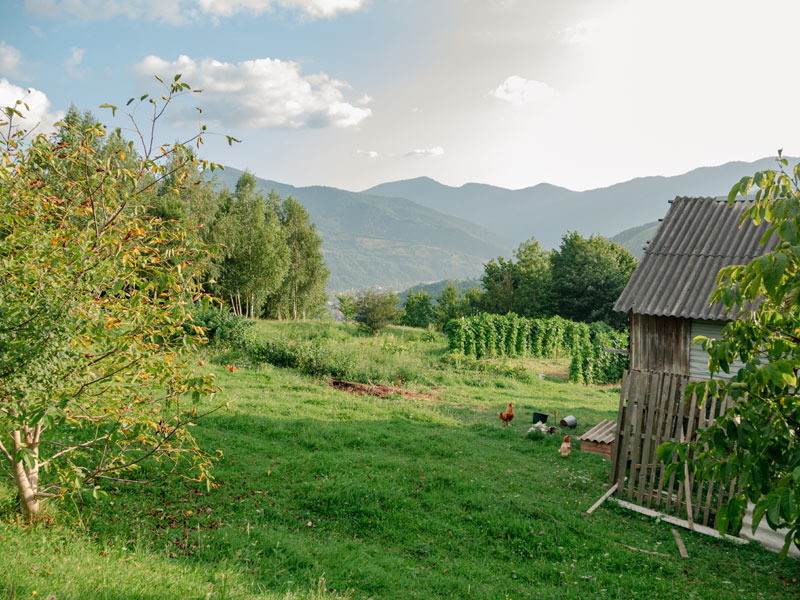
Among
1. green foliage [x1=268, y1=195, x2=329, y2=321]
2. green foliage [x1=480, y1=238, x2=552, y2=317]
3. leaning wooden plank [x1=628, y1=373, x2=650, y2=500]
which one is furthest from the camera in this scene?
green foliage [x1=480, y1=238, x2=552, y2=317]

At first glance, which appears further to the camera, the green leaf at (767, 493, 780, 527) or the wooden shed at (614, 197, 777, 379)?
the wooden shed at (614, 197, 777, 379)

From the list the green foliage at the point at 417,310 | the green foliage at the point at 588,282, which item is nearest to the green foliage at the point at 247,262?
the green foliage at the point at 588,282

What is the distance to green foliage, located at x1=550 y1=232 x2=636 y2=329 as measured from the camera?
134 feet

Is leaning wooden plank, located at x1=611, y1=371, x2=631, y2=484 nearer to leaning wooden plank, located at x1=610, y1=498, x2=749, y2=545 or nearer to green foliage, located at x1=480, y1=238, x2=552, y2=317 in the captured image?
leaning wooden plank, located at x1=610, y1=498, x2=749, y2=545

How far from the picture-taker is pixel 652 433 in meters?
7.97

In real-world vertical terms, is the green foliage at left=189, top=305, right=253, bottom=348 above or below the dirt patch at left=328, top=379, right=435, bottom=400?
above

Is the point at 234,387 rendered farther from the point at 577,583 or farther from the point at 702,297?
the point at 702,297

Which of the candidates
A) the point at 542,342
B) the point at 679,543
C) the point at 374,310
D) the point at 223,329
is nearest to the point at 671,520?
the point at 679,543

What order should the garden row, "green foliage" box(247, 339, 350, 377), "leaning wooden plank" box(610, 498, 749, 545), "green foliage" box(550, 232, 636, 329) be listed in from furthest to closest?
"green foliage" box(550, 232, 636, 329) < the garden row < "green foliage" box(247, 339, 350, 377) < "leaning wooden plank" box(610, 498, 749, 545)

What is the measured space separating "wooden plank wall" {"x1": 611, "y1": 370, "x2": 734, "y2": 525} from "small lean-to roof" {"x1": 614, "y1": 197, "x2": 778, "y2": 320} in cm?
300

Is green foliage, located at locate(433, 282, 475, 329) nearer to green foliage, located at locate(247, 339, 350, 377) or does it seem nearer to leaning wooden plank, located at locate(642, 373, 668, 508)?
green foliage, located at locate(247, 339, 350, 377)

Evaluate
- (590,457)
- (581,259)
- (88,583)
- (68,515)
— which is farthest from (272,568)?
(581,259)

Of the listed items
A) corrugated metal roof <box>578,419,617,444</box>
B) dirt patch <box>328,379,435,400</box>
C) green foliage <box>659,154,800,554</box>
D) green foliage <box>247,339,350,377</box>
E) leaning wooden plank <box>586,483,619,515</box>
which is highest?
green foliage <box>659,154,800,554</box>

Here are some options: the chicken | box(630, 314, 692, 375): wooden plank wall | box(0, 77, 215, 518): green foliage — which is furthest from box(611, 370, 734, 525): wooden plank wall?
box(0, 77, 215, 518): green foliage
